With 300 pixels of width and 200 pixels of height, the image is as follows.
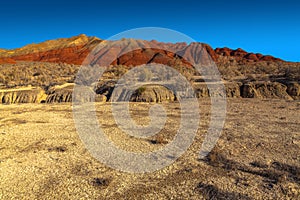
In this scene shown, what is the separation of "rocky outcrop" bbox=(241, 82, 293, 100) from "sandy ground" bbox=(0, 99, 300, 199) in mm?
9543

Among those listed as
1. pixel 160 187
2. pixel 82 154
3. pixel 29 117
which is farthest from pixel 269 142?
pixel 29 117

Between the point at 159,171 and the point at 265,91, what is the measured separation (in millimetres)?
18171

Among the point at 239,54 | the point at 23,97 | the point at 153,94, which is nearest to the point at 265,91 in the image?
the point at 153,94

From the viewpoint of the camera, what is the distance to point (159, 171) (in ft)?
24.5

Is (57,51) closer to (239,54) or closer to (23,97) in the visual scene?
(239,54)

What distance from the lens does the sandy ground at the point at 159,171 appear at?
20.7 feet

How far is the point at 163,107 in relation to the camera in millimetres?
17703

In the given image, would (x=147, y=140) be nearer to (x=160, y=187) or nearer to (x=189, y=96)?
(x=160, y=187)

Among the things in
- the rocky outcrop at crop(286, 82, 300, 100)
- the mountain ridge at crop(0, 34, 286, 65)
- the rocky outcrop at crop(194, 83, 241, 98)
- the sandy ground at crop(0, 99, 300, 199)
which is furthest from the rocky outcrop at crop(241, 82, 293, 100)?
the mountain ridge at crop(0, 34, 286, 65)

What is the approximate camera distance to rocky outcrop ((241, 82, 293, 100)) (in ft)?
72.6

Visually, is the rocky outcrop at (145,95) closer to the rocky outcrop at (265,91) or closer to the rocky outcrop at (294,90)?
the rocky outcrop at (265,91)

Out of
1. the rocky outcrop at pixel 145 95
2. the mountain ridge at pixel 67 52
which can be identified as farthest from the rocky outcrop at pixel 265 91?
the mountain ridge at pixel 67 52

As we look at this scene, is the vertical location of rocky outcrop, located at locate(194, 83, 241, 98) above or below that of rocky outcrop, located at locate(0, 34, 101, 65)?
below

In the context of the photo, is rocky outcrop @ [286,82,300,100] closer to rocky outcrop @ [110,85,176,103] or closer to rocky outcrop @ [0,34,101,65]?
rocky outcrop @ [110,85,176,103]
